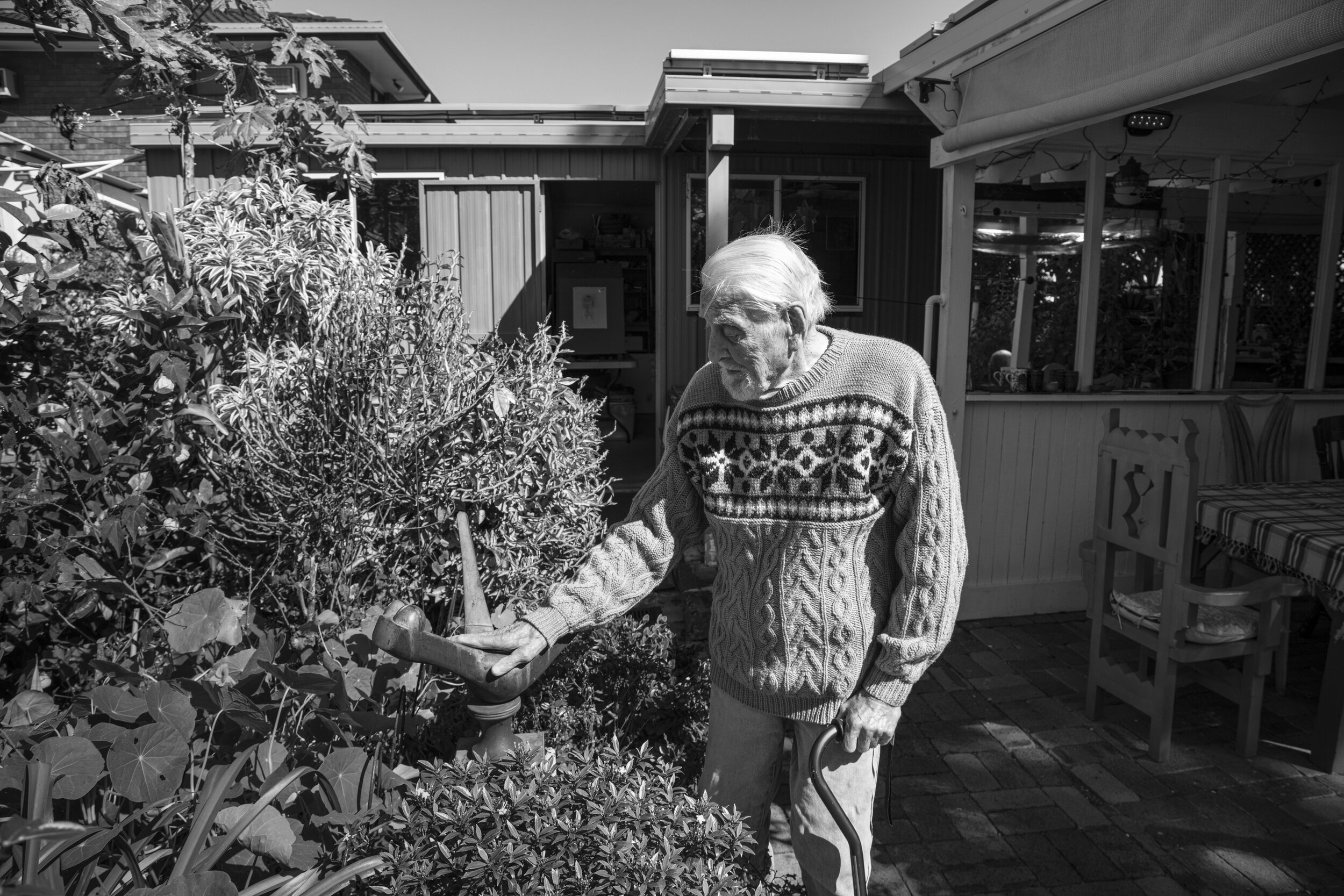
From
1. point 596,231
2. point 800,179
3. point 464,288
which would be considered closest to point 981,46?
point 800,179

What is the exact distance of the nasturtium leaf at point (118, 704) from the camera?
151 centimetres

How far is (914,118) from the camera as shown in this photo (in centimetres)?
557

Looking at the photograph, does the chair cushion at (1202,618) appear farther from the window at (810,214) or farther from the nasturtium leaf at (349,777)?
the window at (810,214)

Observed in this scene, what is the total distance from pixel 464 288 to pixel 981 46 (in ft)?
16.9

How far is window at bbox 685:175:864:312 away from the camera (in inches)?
307

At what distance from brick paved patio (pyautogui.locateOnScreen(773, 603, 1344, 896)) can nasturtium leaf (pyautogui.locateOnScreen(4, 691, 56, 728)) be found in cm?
197

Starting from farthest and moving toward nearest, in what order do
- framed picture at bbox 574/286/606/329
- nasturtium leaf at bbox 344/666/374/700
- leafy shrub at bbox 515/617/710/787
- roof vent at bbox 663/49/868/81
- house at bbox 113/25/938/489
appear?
1. framed picture at bbox 574/286/606/329
2. house at bbox 113/25/938/489
3. roof vent at bbox 663/49/868/81
4. leafy shrub at bbox 515/617/710/787
5. nasturtium leaf at bbox 344/666/374/700

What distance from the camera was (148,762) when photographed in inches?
56.5

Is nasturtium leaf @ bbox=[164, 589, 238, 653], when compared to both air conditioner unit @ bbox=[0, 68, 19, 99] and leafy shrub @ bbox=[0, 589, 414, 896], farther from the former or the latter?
air conditioner unit @ bbox=[0, 68, 19, 99]

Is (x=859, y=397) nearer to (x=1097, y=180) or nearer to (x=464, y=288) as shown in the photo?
(x=1097, y=180)

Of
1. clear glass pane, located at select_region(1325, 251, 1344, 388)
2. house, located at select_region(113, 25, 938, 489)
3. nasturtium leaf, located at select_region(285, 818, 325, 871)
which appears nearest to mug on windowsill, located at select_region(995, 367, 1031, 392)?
clear glass pane, located at select_region(1325, 251, 1344, 388)

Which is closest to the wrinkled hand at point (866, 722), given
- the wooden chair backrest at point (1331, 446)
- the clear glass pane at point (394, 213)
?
the wooden chair backrest at point (1331, 446)

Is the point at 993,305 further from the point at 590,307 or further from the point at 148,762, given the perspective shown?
the point at 590,307

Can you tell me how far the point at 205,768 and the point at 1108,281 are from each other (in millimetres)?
5404
